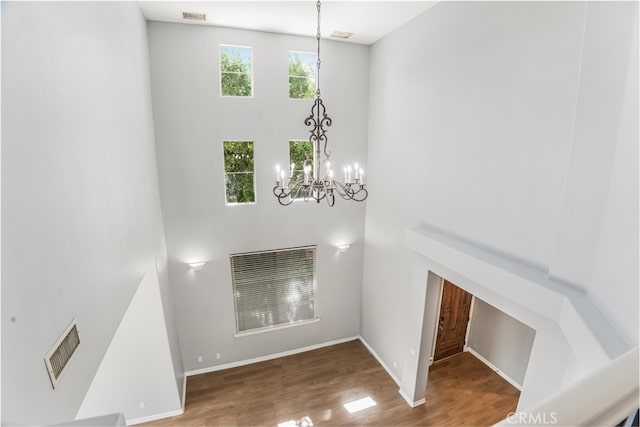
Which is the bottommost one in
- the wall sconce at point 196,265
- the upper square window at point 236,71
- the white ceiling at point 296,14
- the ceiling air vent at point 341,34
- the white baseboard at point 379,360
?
the white baseboard at point 379,360

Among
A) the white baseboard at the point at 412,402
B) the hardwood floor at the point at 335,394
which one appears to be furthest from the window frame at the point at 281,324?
the white baseboard at the point at 412,402

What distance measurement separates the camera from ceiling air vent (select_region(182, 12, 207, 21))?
476 cm

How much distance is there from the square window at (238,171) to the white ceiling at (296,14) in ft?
6.50

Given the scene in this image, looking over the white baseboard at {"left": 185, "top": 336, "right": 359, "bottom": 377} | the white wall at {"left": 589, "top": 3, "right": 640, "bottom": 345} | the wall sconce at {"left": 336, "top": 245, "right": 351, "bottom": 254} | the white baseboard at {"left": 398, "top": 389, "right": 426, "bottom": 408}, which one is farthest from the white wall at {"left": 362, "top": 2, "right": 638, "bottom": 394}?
the white baseboard at {"left": 185, "top": 336, "right": 359, "bottom": 377}

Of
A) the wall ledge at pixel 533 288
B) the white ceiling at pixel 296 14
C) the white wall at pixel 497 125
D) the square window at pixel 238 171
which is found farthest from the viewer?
the square window at pixel 238 171

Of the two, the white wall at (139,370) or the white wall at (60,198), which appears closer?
the white wall at (60,198)

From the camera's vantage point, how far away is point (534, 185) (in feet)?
10.6

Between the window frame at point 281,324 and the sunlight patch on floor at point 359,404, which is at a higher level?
the window frame at point 281,324

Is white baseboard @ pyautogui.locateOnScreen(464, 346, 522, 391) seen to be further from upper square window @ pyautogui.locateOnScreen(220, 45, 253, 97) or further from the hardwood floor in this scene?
upper square window @ pyautogui.locateOnScreen(220, 45, 253, 97)

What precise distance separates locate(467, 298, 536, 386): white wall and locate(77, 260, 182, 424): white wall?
6.17 meters

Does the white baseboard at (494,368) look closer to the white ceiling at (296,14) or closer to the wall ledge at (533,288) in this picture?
the wall ledge at (533,288)

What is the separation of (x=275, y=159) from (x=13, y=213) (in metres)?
4.77

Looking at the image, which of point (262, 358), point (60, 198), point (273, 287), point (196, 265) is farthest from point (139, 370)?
point (60, 198)

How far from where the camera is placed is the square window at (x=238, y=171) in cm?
587
